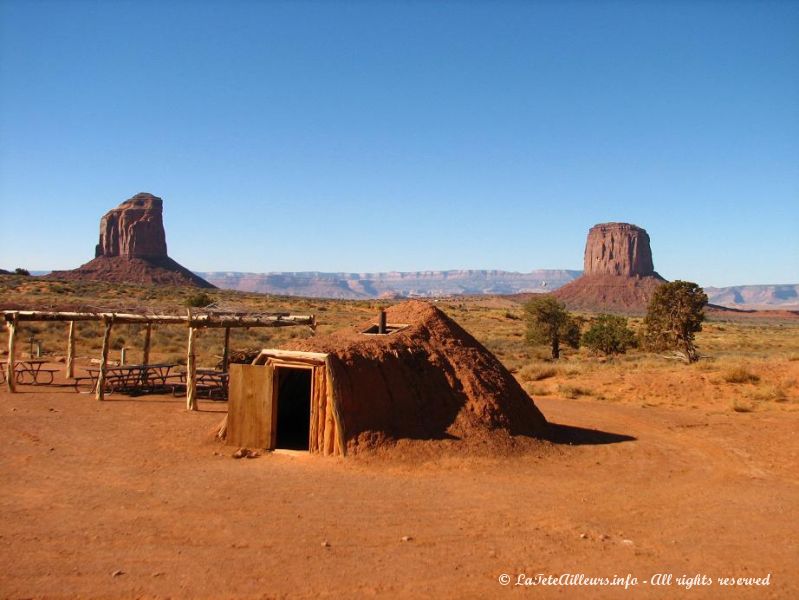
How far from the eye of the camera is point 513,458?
10.2 meters

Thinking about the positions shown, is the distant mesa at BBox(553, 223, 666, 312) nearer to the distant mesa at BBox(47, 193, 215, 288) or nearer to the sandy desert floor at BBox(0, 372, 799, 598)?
the distant mesa at BBox(47, 193, 215, 288)

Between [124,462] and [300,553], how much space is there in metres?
4.80

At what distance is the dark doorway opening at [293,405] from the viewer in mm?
12326

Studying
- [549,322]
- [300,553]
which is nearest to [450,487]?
[300,553]

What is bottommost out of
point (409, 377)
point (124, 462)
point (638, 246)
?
point (124, 462)

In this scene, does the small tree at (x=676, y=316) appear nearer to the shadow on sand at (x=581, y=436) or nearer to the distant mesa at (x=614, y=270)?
the shadow on sand at (x=581, y=436)

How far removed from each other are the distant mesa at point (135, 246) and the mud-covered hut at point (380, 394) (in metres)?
84.5

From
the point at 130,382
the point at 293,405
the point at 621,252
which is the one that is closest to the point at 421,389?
the point at 293,405

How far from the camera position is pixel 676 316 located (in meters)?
25.2

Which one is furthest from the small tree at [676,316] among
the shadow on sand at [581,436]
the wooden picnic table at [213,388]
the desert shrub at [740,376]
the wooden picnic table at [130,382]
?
the wooden picnic table at [130,382]

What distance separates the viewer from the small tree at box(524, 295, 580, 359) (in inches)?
1147

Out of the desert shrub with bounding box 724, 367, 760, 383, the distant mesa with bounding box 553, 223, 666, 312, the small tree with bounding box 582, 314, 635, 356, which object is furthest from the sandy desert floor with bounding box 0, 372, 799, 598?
the distant mesa with bounding box 553, 223, 666, 312

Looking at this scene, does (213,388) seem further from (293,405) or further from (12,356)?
(12,356)

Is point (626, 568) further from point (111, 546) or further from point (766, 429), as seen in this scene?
point (766, 429)
